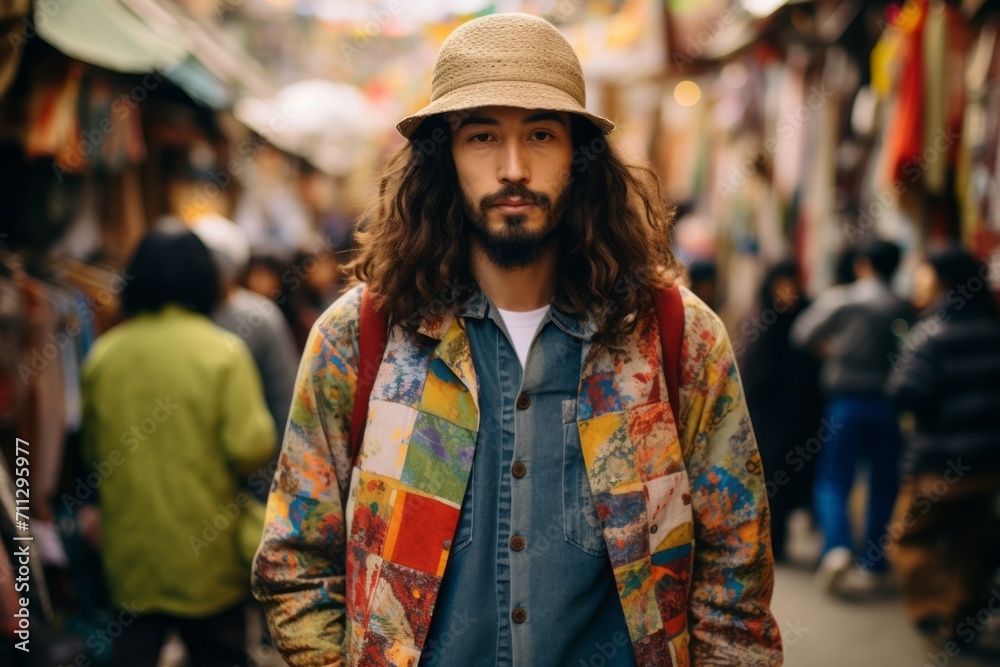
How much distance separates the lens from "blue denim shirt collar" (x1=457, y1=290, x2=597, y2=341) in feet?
7.11

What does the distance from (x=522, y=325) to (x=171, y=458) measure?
82.4 inches

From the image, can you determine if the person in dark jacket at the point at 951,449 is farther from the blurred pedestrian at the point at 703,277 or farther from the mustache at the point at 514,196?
the mustache at the point at 514,196

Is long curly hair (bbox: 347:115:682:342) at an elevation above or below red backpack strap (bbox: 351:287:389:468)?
above

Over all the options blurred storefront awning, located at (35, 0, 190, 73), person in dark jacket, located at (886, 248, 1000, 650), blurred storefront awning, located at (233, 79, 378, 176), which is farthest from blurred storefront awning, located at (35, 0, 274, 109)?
person in dark jacket, located at (886, 248, 1000, 650)

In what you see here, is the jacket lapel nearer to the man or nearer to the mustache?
the man

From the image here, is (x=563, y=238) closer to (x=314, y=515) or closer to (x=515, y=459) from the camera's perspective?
(x=515, y=459)

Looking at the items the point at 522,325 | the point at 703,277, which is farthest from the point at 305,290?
the point at 522,325

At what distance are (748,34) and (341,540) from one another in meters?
7.32

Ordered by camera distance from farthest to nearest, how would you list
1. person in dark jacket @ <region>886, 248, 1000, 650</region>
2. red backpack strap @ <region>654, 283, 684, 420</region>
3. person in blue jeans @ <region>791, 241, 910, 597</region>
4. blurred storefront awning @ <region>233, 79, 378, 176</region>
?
1. blurred storefront awning @ <region>233, 79, 378, 176</region>
2. person in blue jeans @ <region>791, 241, 910, 597</region>
3. person in dark jacket @ <region>886, 248, 1000, 650</region>
4. red backpack strap @ <region>654, 283, 684, 420</region>

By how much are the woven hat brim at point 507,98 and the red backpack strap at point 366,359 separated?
0.50 m

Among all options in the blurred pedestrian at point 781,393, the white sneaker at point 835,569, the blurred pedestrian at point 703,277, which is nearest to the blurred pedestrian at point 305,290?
the blurred pedestrian at point 703,277

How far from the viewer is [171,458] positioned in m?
3.70

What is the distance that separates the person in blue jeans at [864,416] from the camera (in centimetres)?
649

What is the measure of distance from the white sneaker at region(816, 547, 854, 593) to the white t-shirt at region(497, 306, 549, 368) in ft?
15.5
